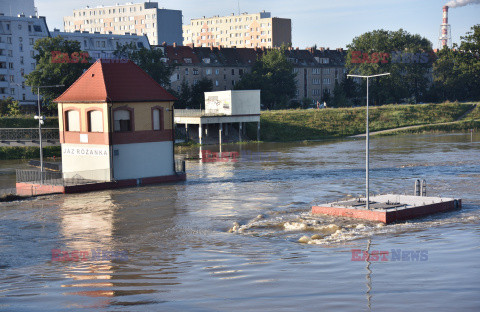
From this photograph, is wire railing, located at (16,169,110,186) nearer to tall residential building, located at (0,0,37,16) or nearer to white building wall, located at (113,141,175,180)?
white building wall, located at (113,141,175,180)

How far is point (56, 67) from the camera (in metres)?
76.6

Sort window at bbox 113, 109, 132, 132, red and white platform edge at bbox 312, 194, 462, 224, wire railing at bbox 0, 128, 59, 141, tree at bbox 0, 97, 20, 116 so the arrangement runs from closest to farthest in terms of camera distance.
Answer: red and white platform edge at bbox 312, 194, 462, 224 → window at bbox 113, 109, 132, 132 → wire railing at bbox 0, 128, 59, 141 → tree at bbox 0, 97, 20, 116

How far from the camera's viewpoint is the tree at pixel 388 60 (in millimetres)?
116938

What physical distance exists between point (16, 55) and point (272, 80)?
46.1 metres

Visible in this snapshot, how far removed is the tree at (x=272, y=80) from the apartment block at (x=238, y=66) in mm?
6913

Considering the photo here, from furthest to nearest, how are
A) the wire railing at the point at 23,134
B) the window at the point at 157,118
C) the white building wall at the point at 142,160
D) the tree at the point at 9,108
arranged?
the tree at the point at 9,108
the wire railing at the point at 23,134
the window at the point at 157,118
the white building wall at the point at 142,160

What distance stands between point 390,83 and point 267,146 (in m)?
45.5

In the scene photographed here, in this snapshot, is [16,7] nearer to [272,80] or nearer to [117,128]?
[272,80]

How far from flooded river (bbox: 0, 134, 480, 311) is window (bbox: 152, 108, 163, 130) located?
5.07 m

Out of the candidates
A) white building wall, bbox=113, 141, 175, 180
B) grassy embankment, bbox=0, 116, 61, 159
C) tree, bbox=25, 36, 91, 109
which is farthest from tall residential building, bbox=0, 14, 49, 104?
white building wall, bbox=113, 141, 175, 180

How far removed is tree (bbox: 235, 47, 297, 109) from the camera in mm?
112875

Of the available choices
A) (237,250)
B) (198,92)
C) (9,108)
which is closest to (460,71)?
(198,92)

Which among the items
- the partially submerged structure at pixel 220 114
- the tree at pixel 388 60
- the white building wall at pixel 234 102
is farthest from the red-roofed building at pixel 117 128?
the tree at pixel 388 60

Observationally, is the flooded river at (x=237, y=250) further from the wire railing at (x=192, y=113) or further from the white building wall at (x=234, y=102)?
the white building wall at (x=234, y=102)
